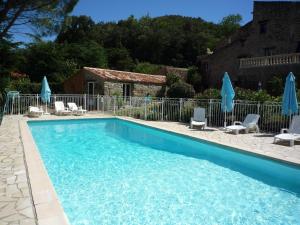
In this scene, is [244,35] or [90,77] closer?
[90,77]

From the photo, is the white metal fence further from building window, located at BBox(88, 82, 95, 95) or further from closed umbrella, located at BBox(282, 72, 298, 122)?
building window, located at BBox(88, 82, 95, 95)

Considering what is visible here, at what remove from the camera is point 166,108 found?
17.6 m

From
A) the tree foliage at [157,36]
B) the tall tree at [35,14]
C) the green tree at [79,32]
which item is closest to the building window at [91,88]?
the tall tree at [35,14]

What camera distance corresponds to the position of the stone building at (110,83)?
80.3ft

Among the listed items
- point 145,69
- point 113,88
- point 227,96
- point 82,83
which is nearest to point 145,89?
point 113,88

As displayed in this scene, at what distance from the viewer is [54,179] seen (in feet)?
22.8

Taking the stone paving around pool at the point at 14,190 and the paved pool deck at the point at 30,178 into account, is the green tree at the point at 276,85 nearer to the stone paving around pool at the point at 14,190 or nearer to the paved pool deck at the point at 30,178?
the paved pool deck at the point at 30,178

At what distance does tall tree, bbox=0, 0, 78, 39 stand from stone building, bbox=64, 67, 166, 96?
8.63 meters

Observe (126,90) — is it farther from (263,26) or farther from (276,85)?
(263,26)

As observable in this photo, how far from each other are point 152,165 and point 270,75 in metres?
19.2

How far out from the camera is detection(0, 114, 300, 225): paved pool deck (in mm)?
3969

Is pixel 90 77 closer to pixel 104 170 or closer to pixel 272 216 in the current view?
pixel 104 170

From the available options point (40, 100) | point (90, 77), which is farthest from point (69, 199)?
point (90, 77)

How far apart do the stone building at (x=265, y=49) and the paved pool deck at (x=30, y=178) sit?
49.9ft
